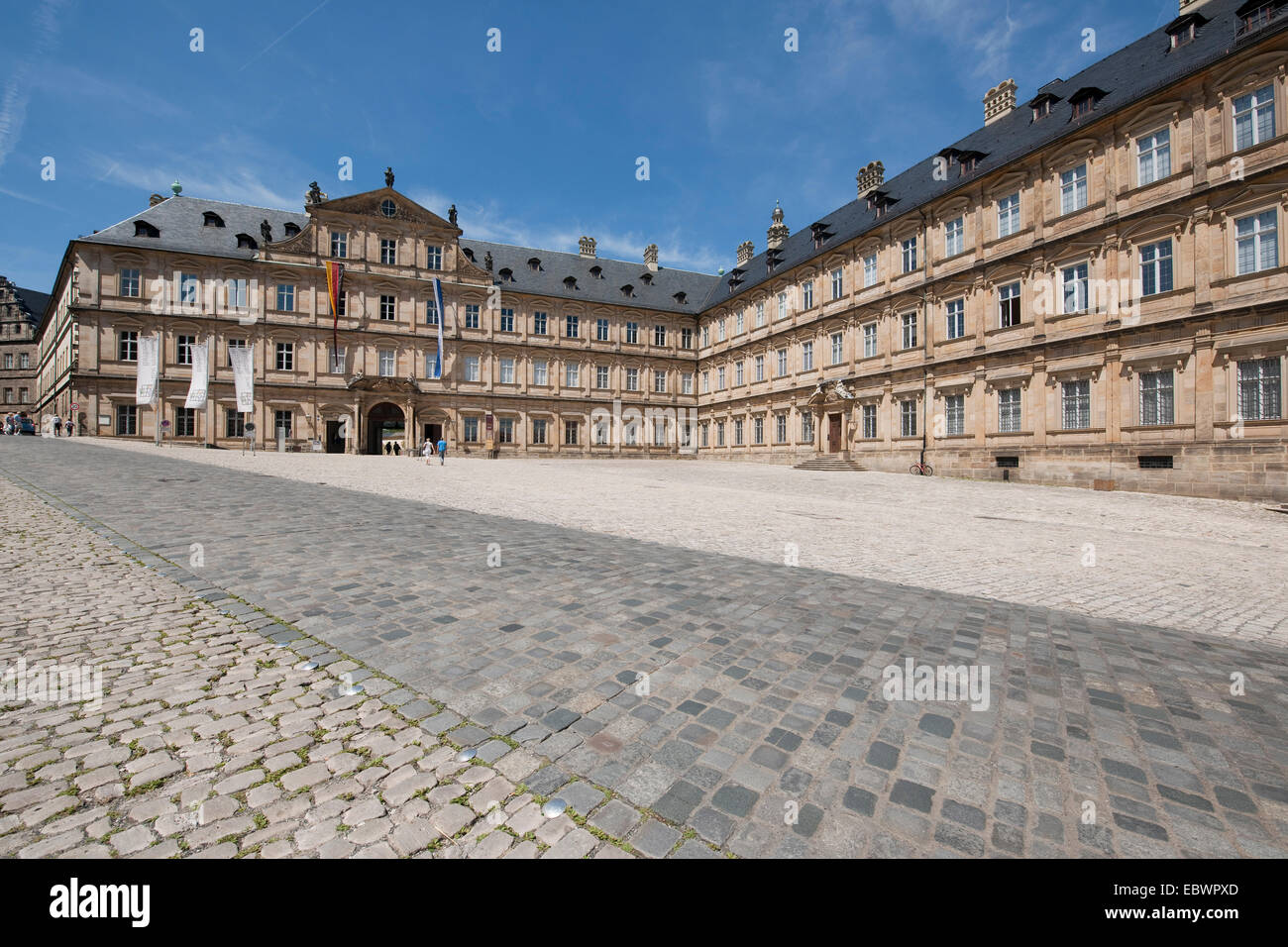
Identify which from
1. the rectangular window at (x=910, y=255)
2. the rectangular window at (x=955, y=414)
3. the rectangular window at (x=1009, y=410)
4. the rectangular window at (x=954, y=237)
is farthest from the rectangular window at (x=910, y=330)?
the rectangular window at (x=1009, y=410)

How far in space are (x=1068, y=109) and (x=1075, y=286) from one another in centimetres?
840

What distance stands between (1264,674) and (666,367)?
46.6 m

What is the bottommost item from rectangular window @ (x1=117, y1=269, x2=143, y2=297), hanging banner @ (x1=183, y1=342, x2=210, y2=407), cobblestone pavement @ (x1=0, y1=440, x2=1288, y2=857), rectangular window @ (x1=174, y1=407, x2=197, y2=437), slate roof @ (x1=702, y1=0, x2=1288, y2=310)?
cobblestone pavement @ (x1=0, y1=440, x2=1288, y2=857)

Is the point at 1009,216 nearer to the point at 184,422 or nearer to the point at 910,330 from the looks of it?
the point at 910,330

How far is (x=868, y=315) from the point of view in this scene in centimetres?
3050

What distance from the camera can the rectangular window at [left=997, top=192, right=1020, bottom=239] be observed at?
23.7 metres

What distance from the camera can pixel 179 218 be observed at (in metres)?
38.8

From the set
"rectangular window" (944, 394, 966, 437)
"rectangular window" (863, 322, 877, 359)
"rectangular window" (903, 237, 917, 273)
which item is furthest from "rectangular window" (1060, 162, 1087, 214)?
"rectangular window" (863, 322, 877, 359)

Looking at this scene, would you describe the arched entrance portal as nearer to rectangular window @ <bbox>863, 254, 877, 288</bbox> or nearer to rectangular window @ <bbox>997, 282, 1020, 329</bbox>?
rectangular window @ <bbox>863, 254, 877, 288</bbox>

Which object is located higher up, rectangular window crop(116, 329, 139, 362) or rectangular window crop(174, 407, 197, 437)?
rectangular window crop(116, 329, 139, 362)

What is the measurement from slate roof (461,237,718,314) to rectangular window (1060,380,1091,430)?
1279 inches

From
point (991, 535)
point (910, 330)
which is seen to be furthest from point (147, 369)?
point (910, 330)
